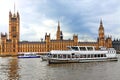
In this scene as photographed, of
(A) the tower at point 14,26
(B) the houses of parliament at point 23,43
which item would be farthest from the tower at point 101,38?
(A) the tower at point 14,26

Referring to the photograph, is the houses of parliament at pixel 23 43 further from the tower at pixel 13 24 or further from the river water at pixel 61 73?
the river water at pixel 61 73

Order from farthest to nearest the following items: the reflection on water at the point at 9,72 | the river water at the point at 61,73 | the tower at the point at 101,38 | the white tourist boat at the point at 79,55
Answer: the tower at the point at 101,38
the white tourist boat at the point at 79,55
the river water at the point at 61,73
the reflection on water at the point at 9,72

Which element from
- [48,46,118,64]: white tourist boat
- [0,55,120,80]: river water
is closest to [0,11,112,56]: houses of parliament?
[48,46,118,64]: white tourist boat

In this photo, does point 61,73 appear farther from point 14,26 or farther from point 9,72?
point 14,26

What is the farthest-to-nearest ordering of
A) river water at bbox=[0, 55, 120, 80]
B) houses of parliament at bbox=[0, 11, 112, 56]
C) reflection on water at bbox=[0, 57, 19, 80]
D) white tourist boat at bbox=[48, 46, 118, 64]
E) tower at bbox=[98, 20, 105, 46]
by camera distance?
1. tower at bbox=[98, 20, 105, 46]
2. houses of parliament at bbox=[0, 11, 112, 56]
3. white tourist boat at bbox=[48, 46, 118, 64]
4. river water at bbox=[0, 55, 120, 80]
5. reflection on water at bbox=[0, 57, 19, 80]

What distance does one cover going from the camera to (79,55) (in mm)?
65062

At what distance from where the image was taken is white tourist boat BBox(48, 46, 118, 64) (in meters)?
62.2

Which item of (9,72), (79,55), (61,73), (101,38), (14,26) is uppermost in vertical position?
(14,26)

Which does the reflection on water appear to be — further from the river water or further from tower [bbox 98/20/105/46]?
tower [bbox 98/20/105/46]

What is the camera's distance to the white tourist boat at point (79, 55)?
204ft

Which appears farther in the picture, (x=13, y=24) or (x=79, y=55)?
(x=13, y=24)

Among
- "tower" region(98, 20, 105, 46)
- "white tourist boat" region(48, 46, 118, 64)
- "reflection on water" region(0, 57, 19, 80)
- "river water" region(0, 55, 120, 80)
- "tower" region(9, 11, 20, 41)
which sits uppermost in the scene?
"tower" region(9, 11, 20, 41)

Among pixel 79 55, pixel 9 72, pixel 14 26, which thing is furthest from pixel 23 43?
pixel 9 72

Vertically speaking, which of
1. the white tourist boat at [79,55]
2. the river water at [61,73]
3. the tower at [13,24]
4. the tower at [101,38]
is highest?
the tower at [13,24]
